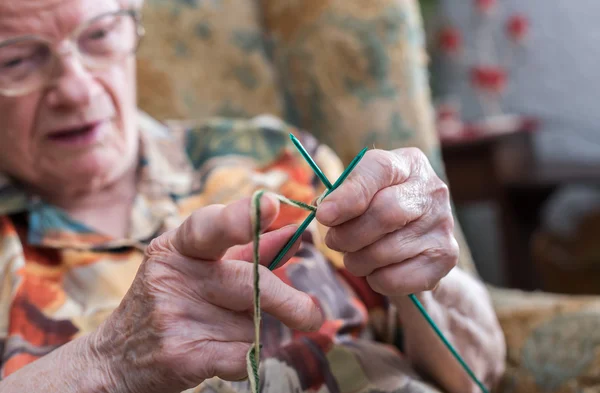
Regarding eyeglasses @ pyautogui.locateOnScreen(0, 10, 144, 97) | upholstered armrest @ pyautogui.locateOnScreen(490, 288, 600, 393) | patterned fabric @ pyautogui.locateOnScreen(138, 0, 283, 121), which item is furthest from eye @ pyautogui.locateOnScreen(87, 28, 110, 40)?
upholstered armrest @ pyautogui.locateOnScreen(490, 288, 600, 393)

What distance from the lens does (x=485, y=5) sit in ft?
8.41

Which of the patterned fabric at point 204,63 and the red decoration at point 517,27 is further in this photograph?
the red decoration at point 517,27

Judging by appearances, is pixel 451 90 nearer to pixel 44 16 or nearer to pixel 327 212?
pixel 44 16

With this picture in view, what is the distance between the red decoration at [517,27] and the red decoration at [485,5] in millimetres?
90

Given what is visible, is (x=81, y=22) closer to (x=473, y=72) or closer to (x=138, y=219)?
(x=138, y=219)

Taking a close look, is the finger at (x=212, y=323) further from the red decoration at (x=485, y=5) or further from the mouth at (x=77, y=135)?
the red decoration at (x=485, y=5)

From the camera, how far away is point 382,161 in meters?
0.58

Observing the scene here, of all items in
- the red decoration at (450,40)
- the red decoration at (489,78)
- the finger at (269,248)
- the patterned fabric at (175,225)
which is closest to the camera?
the finger at (269,248)

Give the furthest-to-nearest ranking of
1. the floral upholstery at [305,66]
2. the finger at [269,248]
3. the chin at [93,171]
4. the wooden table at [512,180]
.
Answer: the wooden table at [512,180] < the floral upholstery at [305,66] < the chin at [93,171] < the finger at [269,248]

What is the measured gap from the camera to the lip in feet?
2.91

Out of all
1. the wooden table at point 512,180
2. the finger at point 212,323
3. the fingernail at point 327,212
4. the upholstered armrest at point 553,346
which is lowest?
the wooden table at point 512,180

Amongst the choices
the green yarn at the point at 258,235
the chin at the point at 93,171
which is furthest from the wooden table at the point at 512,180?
the green yarn at the point at 258,235

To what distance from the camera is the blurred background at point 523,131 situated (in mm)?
2105

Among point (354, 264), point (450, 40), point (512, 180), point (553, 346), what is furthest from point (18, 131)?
point (450, 40)
